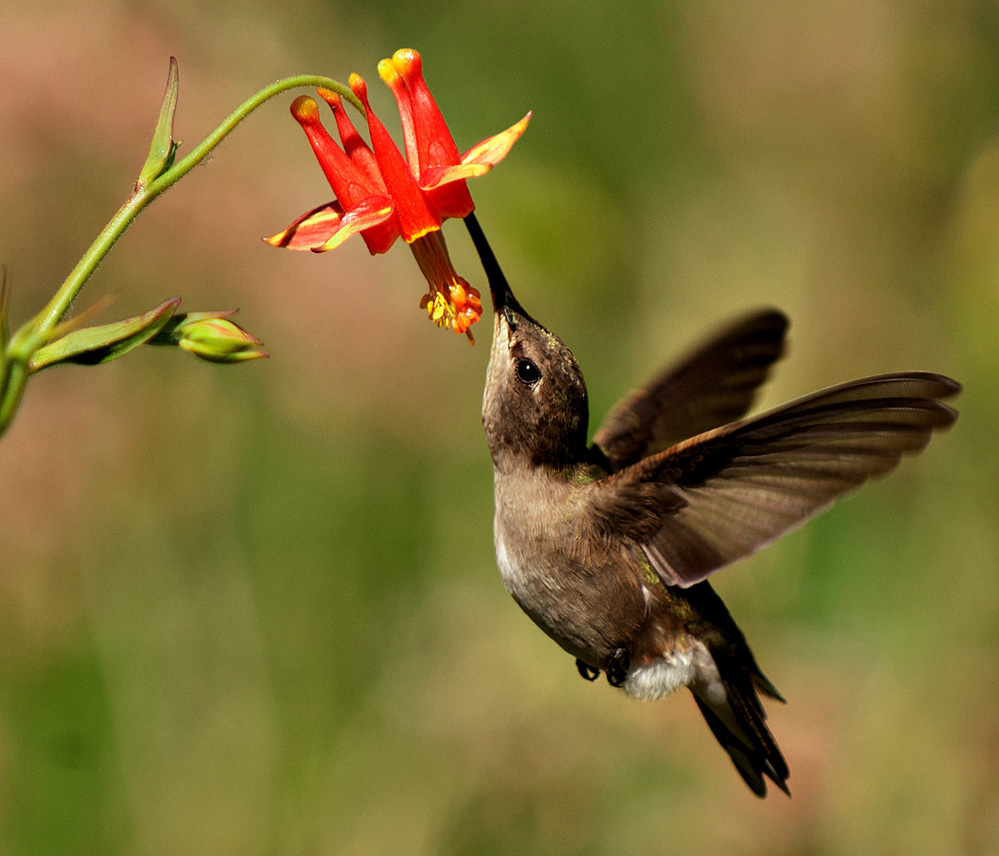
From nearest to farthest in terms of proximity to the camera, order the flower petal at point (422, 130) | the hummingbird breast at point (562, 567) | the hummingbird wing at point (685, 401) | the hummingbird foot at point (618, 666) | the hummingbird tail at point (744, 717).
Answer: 1. the flower petal at point (422, 130)
2. the hummingbird breast at point (562, 567)
3. the hummingbird foot at point (618, 666)
4. the hummingbird tail at point (744, 717)
5. the hummingbird wing at point (685, 401)

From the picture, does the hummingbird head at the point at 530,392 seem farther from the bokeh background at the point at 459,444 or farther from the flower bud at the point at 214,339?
the bokeh background at the point at 459,444

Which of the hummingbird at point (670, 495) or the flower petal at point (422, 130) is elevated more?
the flower petal at point (422, 130)

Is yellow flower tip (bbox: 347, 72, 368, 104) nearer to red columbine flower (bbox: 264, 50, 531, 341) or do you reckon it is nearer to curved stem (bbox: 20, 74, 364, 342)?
red columbine flower (bbox: 264, 50, 531, 341)

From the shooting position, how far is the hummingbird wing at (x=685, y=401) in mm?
3125

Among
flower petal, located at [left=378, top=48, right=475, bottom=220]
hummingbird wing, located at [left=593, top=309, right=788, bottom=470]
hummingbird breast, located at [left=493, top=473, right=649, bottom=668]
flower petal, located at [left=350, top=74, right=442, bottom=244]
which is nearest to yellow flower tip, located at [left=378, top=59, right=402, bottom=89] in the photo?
flower petal, located at [left=378, top=48, right=475, bottom=220]

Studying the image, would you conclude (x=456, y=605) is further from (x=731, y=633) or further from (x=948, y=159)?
(x=948, y=159)

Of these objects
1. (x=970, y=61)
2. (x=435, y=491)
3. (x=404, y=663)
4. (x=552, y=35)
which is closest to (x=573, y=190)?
(x=552, y=35)

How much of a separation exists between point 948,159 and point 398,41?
2.54 metres

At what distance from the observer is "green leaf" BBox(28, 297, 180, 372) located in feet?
5.85

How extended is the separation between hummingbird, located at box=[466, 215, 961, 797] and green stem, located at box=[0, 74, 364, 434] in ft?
2.50

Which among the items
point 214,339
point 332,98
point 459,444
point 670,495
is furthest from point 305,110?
point 459,444

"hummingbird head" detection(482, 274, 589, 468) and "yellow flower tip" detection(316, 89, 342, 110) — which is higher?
"yellow flower tip" detection(316, 89, 342, 110)

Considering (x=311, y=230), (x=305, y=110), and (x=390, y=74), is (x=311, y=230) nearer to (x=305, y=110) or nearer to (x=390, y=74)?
(x=305, y=110)

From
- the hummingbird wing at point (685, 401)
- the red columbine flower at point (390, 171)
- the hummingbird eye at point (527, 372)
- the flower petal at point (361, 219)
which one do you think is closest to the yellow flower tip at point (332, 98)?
the red columbine flower at point (390, 171)
